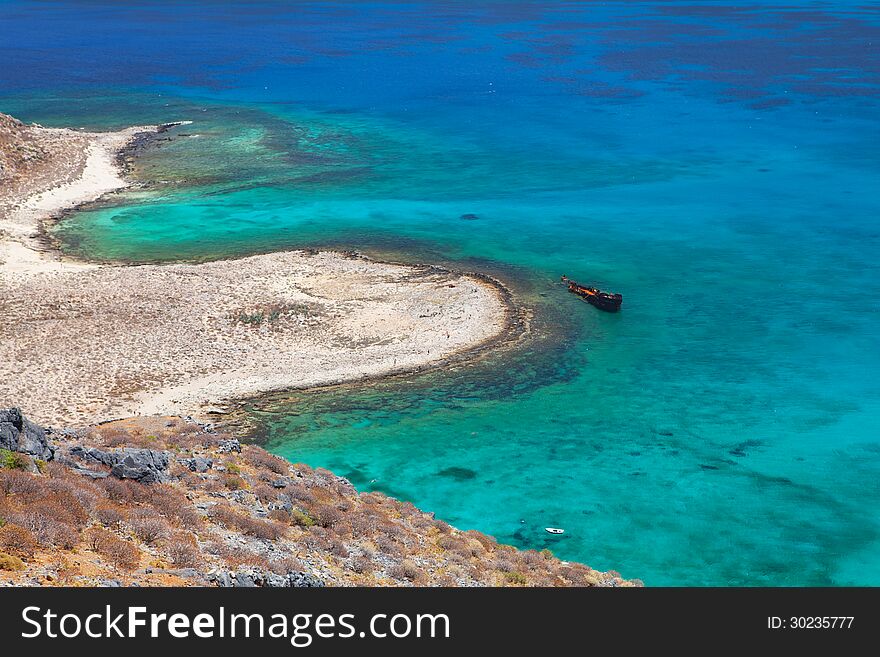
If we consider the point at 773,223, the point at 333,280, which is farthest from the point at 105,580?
the point at 773,223

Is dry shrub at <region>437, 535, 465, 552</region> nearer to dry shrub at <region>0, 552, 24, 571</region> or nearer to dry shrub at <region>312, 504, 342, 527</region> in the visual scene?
dry shrub at <region>312, 504, 342, 527</region>

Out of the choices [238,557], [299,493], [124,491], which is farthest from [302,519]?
[124,491]

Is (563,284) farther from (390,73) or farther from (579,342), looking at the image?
(390,73)

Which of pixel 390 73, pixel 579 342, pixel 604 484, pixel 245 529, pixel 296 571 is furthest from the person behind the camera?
pixel 390 73

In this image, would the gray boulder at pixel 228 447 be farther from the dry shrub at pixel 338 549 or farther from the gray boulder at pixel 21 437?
the dry shrub at pixel 338 549

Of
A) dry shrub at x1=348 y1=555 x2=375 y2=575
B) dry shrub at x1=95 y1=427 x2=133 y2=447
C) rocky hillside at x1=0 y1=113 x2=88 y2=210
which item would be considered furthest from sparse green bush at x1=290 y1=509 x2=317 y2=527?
rocky hillside at x1=0 y1=113 x2=88 y2=210
